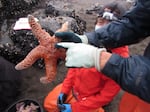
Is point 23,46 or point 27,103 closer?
point 27,103

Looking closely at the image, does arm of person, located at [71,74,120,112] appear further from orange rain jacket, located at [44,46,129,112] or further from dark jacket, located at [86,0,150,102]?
dark jacket, located at [86,0,150,102]

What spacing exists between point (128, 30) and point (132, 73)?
0.58 metres

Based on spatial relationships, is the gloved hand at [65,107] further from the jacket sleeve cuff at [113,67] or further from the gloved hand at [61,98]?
the jacket sleeve cuff at [113,67]

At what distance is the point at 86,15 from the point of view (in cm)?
525

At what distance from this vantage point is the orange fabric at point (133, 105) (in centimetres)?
215

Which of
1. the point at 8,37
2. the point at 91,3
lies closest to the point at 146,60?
the point at 8,37

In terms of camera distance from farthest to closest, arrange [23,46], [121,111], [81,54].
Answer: [23,46]
[121,111]
[81,54]

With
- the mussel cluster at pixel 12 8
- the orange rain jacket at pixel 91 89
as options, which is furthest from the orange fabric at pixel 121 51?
the mussel cluster at pixel 12 8

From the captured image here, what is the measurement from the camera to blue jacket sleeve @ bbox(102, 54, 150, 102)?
1.70 metres

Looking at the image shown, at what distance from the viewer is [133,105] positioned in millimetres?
Answer: 2271

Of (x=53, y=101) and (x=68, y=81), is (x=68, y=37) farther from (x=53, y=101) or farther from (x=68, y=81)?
(x=53, y=101)

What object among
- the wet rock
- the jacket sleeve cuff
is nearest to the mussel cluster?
the wet rock

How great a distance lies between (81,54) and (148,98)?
0.48m

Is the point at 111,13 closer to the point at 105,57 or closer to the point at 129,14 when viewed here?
the point at 129,14
